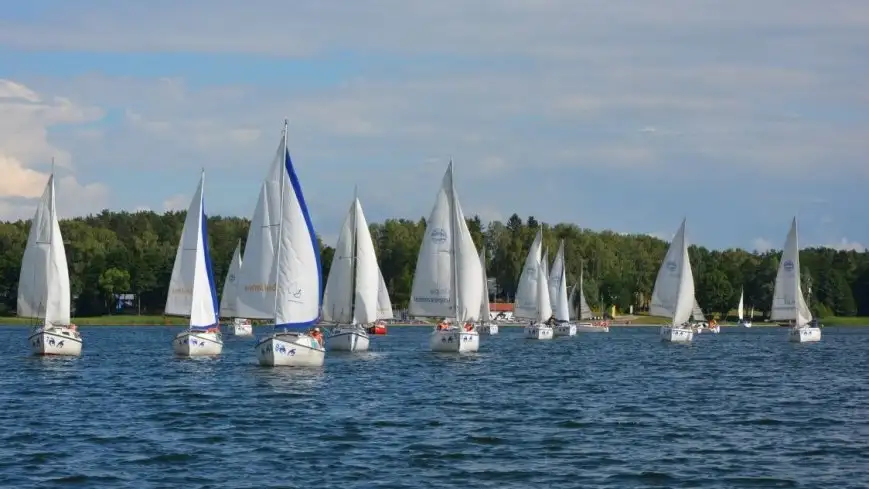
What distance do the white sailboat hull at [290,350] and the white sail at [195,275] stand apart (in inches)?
390

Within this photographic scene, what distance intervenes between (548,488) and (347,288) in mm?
49534

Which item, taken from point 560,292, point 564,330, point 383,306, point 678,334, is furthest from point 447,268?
point 560,292

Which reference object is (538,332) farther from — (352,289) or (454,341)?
(454,341)

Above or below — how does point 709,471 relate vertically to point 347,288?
below

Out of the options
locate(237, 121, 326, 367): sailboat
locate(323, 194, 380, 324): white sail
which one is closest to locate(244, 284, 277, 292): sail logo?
locate(237, 121, 326, 367): sailboat

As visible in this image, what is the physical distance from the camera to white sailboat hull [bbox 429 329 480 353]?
243ft

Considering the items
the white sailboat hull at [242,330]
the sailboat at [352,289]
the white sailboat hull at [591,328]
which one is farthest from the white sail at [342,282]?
the white sailboat hull at [591,328]

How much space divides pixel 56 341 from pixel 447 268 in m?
20.8

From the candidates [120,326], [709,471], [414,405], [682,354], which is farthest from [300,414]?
[120,326]

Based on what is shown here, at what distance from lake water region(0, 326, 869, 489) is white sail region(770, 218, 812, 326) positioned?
38622mm

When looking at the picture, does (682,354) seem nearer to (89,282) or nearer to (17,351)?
(17,351)

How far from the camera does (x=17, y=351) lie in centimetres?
8125

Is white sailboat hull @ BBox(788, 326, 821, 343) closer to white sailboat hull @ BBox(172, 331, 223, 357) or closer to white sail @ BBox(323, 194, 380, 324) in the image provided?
white sail @ BBox(323, 194, 380, 324)

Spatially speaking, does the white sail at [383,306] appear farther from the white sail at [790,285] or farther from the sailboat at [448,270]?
the white sail at [790,285]
